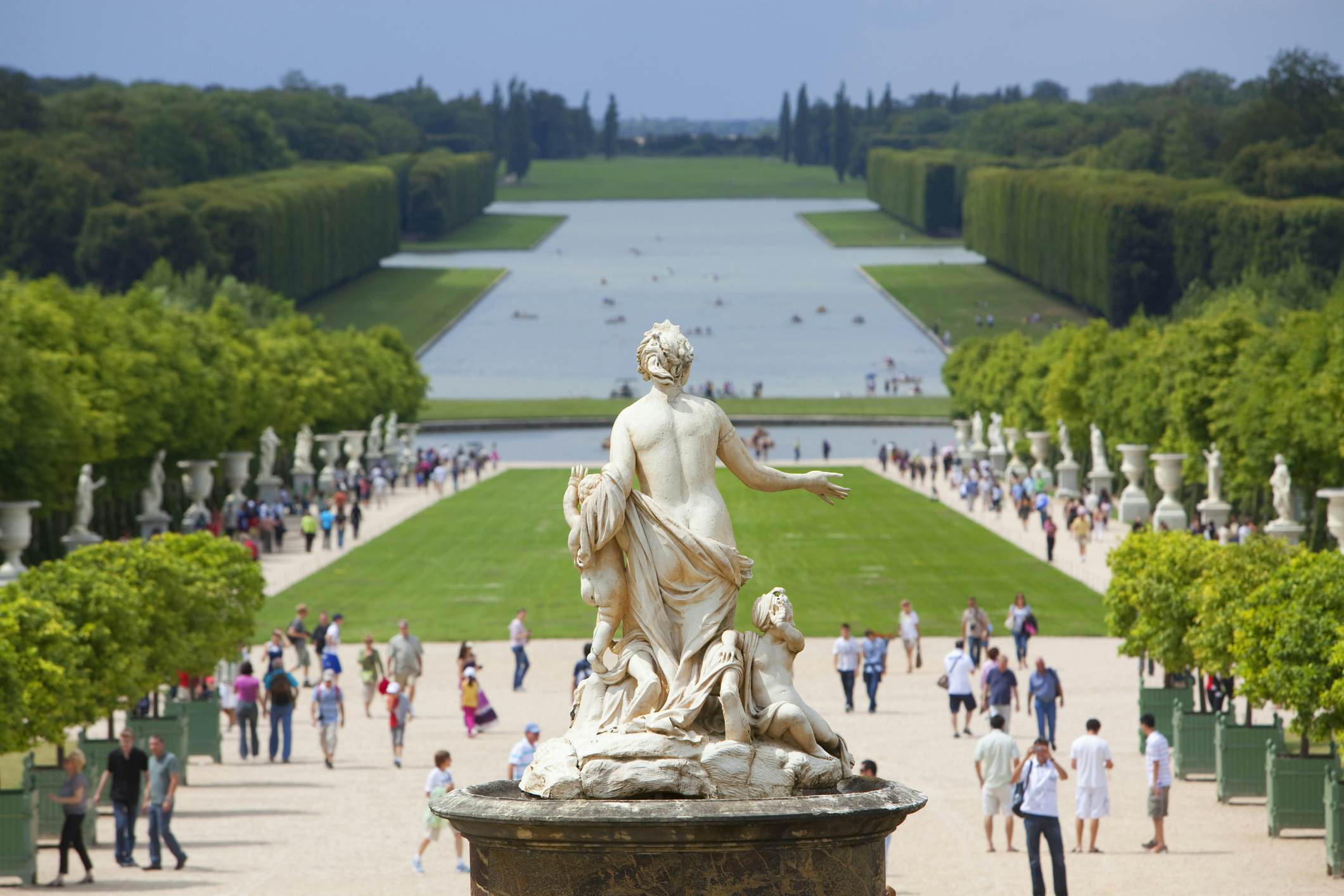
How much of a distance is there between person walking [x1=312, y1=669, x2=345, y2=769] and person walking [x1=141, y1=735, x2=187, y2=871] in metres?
5.49

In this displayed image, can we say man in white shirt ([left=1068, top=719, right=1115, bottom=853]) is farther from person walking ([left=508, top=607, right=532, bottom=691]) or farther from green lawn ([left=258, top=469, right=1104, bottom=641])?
green lawn ([left=258, top=469, right=1104, bottom=641])

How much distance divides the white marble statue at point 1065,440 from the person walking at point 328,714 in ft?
142

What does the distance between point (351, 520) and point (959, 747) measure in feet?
107

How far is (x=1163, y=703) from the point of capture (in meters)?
26.2

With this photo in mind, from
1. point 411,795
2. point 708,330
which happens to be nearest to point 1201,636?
point 411,795

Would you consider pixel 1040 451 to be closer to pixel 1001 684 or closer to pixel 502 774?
pixel 1001 684

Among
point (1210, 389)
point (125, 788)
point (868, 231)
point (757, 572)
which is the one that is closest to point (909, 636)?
point (757, 572)

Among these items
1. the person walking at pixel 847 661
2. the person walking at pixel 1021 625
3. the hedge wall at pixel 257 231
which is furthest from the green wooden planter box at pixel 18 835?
the hedge wall at pixel 257 231

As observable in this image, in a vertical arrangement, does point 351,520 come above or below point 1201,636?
below

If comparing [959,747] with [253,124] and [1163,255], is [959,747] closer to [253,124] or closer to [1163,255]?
[1163,255]

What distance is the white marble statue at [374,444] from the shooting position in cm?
7606

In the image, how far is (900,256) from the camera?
508 feet

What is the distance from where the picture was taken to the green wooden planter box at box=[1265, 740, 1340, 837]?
20656 millimetres

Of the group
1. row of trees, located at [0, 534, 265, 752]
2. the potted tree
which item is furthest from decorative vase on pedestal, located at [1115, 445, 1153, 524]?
the potted tree
